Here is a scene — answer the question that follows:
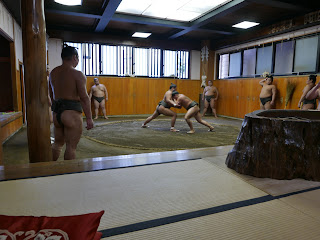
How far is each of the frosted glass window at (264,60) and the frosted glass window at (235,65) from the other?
884 millimetres

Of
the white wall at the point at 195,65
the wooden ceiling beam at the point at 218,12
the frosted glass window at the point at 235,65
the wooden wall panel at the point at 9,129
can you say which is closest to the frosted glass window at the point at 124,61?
the wooden ceiling beam at the point at 218,12

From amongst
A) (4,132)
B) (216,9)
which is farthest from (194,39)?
(4,132)

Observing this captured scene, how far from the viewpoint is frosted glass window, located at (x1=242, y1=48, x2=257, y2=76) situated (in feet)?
25.0

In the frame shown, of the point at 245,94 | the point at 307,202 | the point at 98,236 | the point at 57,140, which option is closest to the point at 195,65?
the point at 245,94

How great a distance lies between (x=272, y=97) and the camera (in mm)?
6605

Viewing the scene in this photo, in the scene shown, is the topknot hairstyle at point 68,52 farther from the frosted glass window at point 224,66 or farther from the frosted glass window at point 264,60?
the frosted glass window at point 224,66

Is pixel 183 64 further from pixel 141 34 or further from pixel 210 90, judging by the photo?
pixel 141 34

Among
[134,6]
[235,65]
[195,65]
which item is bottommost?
[235,65]

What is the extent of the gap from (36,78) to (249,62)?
23.8ft

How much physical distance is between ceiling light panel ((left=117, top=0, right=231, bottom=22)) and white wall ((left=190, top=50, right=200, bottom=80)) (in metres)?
2.74

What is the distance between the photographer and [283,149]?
58.5 inches

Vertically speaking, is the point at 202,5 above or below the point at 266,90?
above

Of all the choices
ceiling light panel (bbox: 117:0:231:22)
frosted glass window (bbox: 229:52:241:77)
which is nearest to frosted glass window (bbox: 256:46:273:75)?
frosted glass window (bbox: 229:52:241:77)

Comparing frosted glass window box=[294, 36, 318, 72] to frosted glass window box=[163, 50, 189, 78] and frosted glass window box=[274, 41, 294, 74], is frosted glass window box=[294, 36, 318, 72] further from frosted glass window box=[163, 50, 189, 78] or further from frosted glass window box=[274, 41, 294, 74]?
frosted glass window box=[163, 50, 189, 78]
